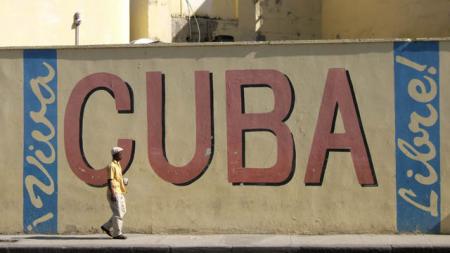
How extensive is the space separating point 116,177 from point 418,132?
421 centimetres

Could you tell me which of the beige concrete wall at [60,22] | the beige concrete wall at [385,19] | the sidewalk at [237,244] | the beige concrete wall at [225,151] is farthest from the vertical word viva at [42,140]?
the beige concrete wall at [385,19]

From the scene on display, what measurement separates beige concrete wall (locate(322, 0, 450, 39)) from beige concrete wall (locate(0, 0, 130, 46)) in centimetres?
455

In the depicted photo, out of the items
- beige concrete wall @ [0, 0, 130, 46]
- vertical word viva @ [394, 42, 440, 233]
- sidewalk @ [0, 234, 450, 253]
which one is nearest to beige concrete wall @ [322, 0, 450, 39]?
vertical word viva @ [394, 42, 440, 233]

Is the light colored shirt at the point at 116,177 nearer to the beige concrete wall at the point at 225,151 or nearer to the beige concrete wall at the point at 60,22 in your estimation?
the beige concrete wall at the point at 225,151

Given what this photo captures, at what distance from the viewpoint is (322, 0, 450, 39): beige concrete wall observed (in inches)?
522

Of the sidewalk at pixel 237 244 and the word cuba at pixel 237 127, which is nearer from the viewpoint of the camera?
the sidewalk at pixel 237 244

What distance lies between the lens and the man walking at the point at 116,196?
963 centimetres

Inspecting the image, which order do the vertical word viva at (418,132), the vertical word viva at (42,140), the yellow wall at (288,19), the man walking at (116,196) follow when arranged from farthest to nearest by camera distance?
the yellow wall at (288,19) < the vertical word viva at (42,140) < the vertical word viva at (418,132) < the man walking at (116,196)

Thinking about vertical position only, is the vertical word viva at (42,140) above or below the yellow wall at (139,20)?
below

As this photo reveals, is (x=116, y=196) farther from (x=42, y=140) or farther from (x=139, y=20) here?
(x=139, y=20)

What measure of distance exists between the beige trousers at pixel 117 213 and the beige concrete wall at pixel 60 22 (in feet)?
Result: 13.3

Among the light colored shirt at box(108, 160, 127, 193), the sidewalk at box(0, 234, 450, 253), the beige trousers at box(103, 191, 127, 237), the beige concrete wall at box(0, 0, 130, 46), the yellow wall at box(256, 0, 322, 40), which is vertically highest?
the yellow wall at box(256, 0, 322, 40)

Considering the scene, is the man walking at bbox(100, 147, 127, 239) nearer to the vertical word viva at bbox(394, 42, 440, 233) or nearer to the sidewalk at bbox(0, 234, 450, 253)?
the sidewalk at bbox(0, 234, 450, 253)

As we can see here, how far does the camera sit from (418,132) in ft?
32.7
